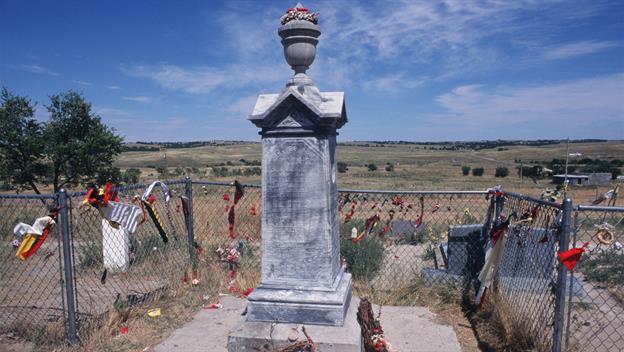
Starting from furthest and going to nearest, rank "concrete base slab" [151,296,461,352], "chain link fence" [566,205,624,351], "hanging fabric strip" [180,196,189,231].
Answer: "hanging fabric strip" [180,196,189,231]
"concrete base slab" [151,296,461,352]
"chain link fence" [566,205,624,351]

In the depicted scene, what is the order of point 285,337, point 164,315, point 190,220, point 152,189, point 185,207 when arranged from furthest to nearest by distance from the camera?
point 190,220
point 185,207
point 164,315
point 152,189
point 285,337

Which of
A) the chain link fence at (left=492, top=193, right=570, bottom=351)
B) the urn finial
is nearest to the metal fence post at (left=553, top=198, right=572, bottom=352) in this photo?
the chain link fence at (left=492, top=193, right=570, bottom=351)

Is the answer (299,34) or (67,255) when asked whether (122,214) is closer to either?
(67,255)

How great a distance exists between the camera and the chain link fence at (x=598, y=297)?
3.51 metres

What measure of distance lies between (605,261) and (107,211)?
26.9ft

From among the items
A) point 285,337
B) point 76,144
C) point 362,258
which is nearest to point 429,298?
point 362,258

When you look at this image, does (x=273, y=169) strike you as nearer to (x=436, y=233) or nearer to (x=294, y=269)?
(x=294, y=269)

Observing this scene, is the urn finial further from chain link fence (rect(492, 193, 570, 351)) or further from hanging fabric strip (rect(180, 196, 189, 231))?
hanging fabric strip (rect(180, 196, 189, 231))

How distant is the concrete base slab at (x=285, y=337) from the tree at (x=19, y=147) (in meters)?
19.7

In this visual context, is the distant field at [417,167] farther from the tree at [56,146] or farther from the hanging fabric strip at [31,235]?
the hanging fabric strip at [31,235]

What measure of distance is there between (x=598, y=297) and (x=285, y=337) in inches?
216

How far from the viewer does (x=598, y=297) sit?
6.39m

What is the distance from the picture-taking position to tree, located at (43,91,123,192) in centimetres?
1956

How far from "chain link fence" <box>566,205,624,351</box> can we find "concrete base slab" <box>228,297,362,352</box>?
65.5 inches
